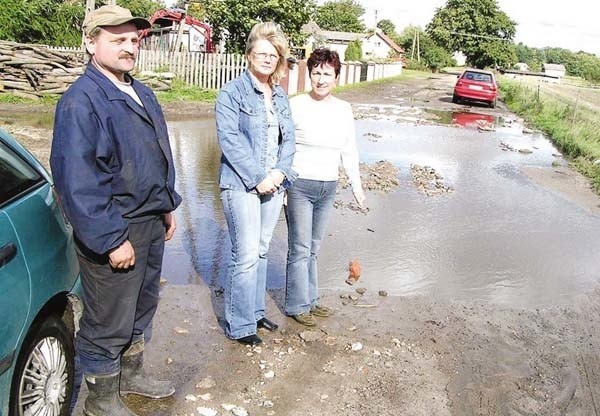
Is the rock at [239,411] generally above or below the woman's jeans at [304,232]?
below

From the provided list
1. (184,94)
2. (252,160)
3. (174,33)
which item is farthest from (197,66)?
(252,160)

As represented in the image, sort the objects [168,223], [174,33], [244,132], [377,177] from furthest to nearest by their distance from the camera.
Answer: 1. [174,33]
2. [377,177]
3. [244,132]
4. [168,223]

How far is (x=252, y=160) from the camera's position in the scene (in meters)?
3.84

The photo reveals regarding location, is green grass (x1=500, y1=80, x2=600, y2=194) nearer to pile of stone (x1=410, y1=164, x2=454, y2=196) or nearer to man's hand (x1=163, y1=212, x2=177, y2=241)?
pile of stone (x1=410, y1=164, x2=454, y2=196)

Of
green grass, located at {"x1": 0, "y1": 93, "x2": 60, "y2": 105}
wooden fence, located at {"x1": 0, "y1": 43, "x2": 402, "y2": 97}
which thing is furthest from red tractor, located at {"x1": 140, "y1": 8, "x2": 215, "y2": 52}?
green grass, located at {"x1": 0, "y1": 93, "x2": 60, "y2": 105}

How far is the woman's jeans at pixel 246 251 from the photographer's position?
3.91 meters

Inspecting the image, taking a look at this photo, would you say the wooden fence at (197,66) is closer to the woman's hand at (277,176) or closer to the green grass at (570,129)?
the green grass at (570,129)

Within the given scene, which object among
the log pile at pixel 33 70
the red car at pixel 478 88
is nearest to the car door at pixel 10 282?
the log pile at pixel 33 70

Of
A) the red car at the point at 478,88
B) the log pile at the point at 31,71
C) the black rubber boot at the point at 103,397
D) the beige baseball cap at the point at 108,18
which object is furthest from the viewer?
the red car at the point at 478,88

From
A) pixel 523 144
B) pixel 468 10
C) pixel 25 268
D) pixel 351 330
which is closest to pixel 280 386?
pixel 351 330

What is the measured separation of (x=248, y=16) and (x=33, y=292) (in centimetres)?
2267

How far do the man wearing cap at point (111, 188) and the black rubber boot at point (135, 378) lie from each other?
0.16 m

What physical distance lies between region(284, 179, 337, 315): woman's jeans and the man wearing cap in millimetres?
1279

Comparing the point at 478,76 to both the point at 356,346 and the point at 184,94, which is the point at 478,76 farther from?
the point at 356,346
